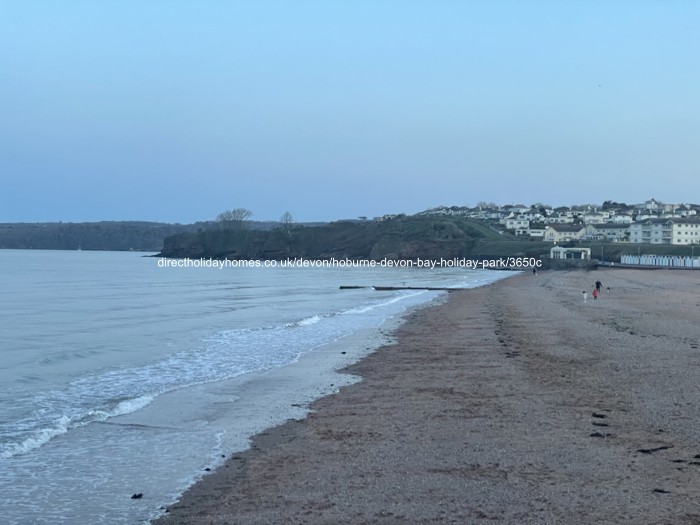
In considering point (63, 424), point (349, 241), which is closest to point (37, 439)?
point (63, 424)

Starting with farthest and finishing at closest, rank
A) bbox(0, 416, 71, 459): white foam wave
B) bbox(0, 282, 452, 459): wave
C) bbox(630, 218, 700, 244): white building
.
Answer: bbox(630, 218, 700, 244): white building < bbox(0, 282, 452, 459): wave < bbox(0, 416, 71, 459): white foam wave

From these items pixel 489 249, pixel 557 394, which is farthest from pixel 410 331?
pixel 489 249

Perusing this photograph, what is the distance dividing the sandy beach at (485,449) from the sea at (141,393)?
71 centimetres

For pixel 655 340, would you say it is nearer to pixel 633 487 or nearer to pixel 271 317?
pixel 633 487

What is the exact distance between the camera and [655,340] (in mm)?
19250

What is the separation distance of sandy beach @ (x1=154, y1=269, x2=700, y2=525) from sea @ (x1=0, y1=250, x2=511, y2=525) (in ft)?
2.32

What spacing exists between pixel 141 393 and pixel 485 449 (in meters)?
7.41

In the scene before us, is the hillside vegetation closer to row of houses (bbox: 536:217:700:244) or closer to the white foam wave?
row of houses (bbox: 536:217:700:244)

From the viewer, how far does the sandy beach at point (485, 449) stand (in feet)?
21.3

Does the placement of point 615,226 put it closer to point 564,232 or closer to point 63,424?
point 564,232

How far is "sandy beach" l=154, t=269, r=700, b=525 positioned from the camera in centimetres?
650

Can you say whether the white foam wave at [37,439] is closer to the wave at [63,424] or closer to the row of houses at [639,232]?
the wave at [63,424]

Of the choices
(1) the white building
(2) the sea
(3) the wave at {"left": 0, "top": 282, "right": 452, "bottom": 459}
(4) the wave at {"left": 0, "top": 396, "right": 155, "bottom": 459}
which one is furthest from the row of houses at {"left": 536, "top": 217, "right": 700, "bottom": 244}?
(4) the wave at {"left": 0, "top": 396, "right": 155, "bottom": 459}

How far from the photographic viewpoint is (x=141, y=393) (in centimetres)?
1368
